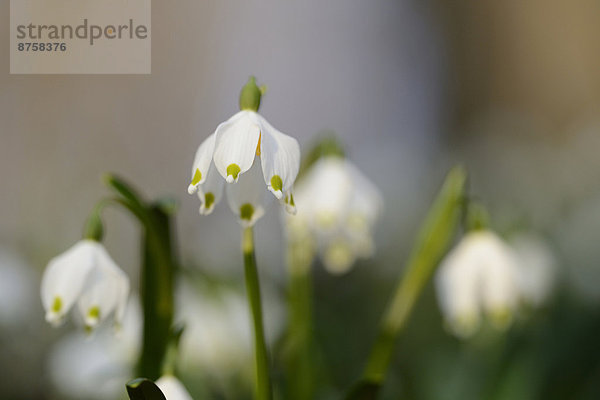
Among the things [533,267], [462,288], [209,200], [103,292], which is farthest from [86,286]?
[533,267]

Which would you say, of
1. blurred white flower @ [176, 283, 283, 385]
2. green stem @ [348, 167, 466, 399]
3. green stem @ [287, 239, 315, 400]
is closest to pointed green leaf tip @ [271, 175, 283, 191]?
green stem @ [348, 167, 466, 399]

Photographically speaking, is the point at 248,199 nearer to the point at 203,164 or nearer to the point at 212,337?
the point at 203,164

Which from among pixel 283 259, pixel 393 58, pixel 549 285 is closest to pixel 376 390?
pixel 549 285

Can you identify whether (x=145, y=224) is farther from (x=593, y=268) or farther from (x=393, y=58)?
(x=393, y=58)

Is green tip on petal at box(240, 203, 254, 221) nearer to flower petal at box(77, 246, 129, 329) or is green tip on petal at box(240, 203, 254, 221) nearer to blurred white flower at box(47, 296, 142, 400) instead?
flower petal at box(77, 246, 129, 329)

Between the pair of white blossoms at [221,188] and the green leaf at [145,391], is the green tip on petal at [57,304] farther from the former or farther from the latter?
the green leaf at [145,391]

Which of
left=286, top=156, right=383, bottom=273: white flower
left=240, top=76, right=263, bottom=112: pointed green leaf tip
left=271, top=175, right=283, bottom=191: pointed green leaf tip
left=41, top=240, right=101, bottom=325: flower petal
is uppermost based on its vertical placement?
left=240, top=76, right=263, bottom=112: pointed green leaf tip

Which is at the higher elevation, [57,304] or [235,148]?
[235,148]
